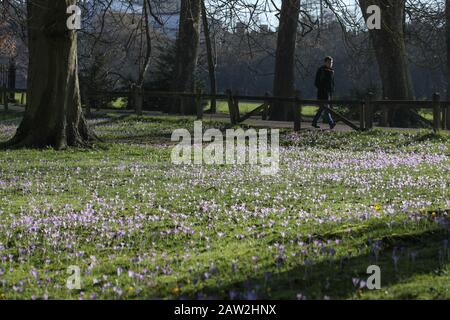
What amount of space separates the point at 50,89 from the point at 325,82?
410 inches

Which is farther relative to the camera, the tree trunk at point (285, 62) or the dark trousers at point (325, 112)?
the tree trunk at point (285, 62)

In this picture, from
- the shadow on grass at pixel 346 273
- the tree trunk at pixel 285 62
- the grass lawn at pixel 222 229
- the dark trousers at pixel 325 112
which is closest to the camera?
the shadow on grass at pixel 346 273

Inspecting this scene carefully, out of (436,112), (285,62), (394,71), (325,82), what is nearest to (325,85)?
(325,82)

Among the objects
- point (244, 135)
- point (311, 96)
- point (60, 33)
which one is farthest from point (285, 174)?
point (311, 96)

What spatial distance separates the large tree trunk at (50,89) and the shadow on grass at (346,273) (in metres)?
13.3

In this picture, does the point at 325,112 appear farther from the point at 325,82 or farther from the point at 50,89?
the point at 50,89

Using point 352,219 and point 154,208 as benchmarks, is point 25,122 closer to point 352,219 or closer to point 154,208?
point 154,208

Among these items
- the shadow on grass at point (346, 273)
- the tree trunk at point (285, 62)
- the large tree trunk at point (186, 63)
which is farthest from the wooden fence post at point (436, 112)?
the shadow on grass at point (346, 273)

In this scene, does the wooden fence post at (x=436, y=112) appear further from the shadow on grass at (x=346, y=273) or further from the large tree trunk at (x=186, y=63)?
the shadow on grass at (x=346, y=273)

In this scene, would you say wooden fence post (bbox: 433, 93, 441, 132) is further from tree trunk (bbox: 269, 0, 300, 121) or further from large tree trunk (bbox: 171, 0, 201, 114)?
large tree trunk (bbox: 171, 0, 201, 114)

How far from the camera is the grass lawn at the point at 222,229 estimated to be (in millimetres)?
5836

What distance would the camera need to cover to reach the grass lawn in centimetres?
584
